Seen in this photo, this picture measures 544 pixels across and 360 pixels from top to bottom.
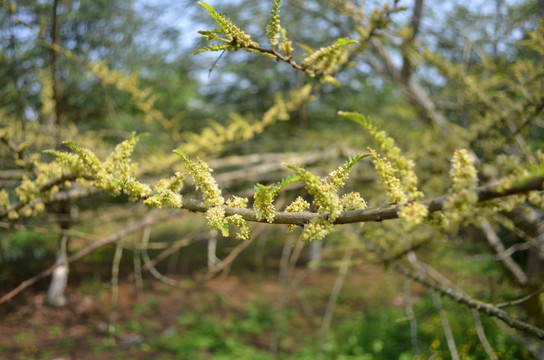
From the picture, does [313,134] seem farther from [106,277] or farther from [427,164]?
[106,277]

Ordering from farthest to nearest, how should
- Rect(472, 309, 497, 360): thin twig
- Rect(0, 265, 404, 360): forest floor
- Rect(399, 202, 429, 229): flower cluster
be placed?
1. Rect(0, 265, 404, 360): forest floor
2. Rect(472, 309, 497, 360): thin twig
3. Rect(399, 202, 429, 229): flower cluster

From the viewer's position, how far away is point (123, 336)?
19.5ft

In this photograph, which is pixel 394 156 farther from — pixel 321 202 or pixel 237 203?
pixel 237 203

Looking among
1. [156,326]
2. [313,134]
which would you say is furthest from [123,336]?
[313,134]

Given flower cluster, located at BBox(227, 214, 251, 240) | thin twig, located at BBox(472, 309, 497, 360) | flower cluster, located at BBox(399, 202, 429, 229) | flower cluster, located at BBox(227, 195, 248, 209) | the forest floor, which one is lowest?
the forest floor

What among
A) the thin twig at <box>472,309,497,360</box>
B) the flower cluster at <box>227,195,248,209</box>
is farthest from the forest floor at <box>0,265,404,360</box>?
the flower cluster at <box>227,195,248,209</box>

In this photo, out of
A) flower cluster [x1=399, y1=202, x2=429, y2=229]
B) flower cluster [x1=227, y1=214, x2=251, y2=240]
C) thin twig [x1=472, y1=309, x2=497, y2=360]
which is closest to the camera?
flower cluster [x1=399, y1=202, x2=429, y2=229]

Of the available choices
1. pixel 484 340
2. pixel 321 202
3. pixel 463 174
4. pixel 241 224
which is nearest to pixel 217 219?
pixel 241 224

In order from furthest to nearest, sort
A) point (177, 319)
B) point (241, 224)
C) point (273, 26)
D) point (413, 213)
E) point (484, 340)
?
point (177, 319)
point (484, 340)
point (273, 26)
point (241, 224)
point (413, 213)

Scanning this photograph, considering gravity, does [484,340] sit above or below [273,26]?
below

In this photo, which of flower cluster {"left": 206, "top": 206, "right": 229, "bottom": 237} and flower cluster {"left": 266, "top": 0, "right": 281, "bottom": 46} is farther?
flower cluster {"left": 266, "top": 0, "right": 281, "bottom": 46}

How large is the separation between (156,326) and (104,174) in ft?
21.1

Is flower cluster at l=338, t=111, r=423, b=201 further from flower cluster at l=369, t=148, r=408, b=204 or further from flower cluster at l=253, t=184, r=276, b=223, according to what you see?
flower cluster at l=253, t=184, r=276, b=223

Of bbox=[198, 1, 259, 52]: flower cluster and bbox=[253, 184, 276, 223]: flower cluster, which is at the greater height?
bbox=[198, 1, 259, 52]: flower cluster
